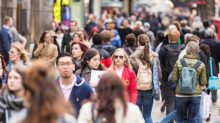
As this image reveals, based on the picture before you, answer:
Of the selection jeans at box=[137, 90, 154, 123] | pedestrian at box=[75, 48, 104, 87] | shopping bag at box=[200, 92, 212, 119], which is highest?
pedestrian at box=[75, 48, 104, 87]

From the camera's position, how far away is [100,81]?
6.80m

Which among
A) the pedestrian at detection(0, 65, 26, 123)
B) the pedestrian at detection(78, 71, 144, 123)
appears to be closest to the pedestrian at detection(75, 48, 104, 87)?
the pedestrian at detection(0, 65, 26, 123)

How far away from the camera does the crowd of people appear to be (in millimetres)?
→ 5812

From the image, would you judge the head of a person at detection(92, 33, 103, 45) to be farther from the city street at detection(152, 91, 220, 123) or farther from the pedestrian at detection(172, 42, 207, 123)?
the pedestrian at detection(172, 42, 207, 123)

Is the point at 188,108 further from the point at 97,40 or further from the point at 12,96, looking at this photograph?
the point at 12,96

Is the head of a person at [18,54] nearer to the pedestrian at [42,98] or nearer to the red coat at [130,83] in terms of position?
the red coat at [130,83]

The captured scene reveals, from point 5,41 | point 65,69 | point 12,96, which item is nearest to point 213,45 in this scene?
point 5,41

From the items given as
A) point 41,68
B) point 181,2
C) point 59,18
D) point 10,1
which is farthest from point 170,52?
point 181,2

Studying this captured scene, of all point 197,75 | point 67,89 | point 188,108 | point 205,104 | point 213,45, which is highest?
point 213,45

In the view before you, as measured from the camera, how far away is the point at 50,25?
28.7m

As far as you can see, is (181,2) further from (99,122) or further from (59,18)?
(99,122)

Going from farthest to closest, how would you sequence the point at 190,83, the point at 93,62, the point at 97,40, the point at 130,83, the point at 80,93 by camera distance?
the point at 97,40 → the point at 190,83 → the point at 130,83 → the point at 93,62 → the point at 80,93

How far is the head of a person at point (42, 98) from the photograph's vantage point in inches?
224

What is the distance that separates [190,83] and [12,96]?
5295 mm
